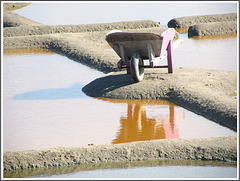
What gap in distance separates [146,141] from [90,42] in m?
10.3

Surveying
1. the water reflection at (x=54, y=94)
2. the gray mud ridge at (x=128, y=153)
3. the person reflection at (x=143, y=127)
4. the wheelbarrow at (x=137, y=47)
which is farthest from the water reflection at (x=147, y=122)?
the water reflection at (x=54, y=94)

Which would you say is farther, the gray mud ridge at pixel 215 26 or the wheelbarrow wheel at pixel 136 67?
the gray mud ridge at pixel 215 26

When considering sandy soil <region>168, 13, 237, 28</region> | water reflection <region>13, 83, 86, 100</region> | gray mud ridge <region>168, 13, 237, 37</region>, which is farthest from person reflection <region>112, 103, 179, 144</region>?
sandy soil <region>168, 13, 237, 28</region>

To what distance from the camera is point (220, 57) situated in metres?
12.6

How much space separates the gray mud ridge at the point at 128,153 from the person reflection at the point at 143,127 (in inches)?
25.0

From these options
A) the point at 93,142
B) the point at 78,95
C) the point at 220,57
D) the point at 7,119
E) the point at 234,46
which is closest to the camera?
the point at 93,142

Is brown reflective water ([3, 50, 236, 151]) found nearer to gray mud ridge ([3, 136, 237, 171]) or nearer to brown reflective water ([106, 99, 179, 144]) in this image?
brown reflective water ([106, 99, 179, 144])

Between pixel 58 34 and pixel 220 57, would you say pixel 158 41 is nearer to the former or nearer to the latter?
pixel 220 57

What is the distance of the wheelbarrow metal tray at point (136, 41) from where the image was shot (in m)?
8.66

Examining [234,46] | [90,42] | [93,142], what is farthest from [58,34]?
[93,142]

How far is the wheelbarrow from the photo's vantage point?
870 centimetres

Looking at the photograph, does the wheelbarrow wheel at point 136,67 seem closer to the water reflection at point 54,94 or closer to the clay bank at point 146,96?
the clay bank at point 146,96

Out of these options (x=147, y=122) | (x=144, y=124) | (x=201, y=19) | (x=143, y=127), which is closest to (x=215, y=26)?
(x=201, y=19)

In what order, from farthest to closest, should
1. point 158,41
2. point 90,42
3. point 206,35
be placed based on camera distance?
point 206,35
point 90,42
point 158,41
